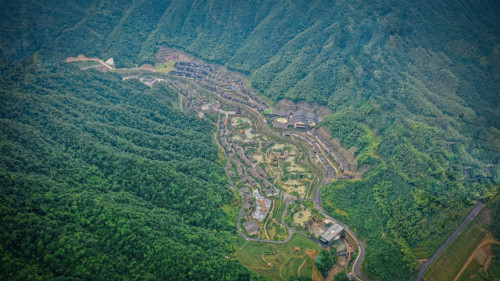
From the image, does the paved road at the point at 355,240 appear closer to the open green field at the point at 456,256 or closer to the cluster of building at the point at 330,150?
the cluster of building at the point at 330,150

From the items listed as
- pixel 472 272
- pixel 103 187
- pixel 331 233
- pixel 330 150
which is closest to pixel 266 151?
pixel 330 150

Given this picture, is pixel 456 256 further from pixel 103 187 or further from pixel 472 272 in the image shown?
pixel 103 187

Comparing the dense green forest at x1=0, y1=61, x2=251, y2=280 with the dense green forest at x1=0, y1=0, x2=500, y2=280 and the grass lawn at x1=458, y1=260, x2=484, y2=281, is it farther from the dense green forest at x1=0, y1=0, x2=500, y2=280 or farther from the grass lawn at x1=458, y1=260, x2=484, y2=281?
the grass lawn at x1=458, y1=260, x2=484, y2=281

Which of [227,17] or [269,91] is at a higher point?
[227,17]

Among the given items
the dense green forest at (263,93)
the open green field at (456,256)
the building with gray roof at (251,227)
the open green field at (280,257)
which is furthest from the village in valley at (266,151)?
the open green field at (456,256)

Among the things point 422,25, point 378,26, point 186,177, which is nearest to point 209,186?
point 186,177

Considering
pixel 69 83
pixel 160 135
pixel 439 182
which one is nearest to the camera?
pixel 439 182

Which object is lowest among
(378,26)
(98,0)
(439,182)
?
(439,182)

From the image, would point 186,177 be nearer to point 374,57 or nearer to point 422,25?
point 374,57
